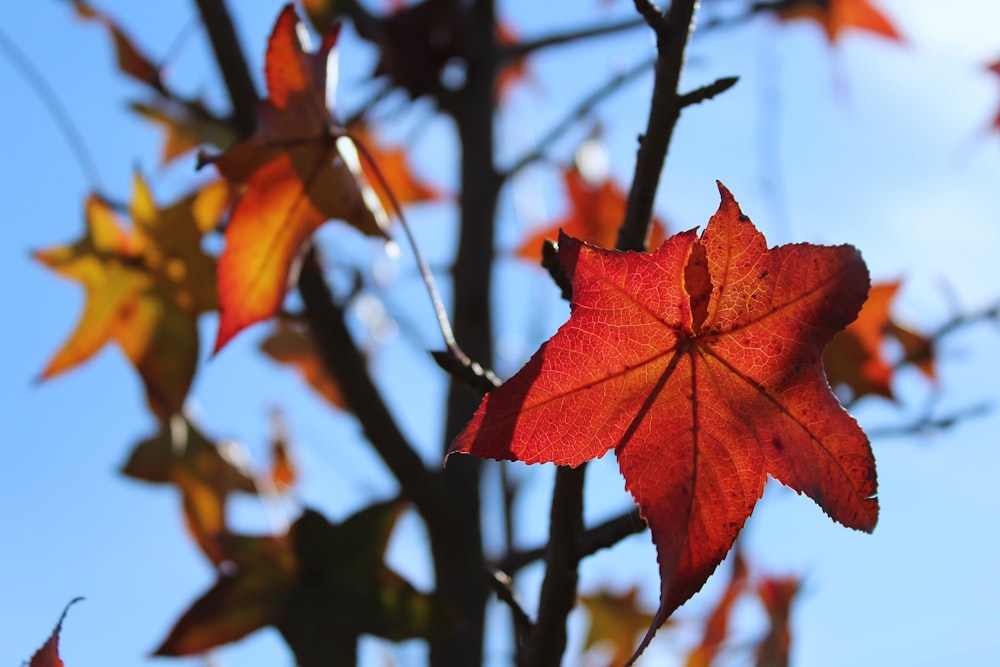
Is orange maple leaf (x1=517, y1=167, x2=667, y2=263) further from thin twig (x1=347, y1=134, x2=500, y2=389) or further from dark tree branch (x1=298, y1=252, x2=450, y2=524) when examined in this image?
thin twig (x1=347, y1=134, x2=500, y2=389)

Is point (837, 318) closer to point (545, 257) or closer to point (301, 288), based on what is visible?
point (545, 257)

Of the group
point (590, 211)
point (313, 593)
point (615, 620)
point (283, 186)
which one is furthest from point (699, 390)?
point (615, 620)

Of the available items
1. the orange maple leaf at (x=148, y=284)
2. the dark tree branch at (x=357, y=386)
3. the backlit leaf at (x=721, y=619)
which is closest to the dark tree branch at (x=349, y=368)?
the dark tree branch at (x=357, y=386)

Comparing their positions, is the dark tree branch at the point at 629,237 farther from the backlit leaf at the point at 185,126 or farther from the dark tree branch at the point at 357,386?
the backlit leaf at the point at 185,126

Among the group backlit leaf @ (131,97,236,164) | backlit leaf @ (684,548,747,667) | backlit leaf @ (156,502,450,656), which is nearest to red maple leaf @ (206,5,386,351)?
backlit leaf @ (156,502,450,656)

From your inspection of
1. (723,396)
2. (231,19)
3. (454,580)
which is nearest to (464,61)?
(231,19)

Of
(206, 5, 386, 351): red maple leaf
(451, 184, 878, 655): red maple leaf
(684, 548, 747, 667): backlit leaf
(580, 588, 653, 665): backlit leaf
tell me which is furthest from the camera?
(580, 588, 653, 665): backlit leaf

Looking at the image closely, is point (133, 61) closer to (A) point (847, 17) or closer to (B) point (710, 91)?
(B) point (710, 91)
